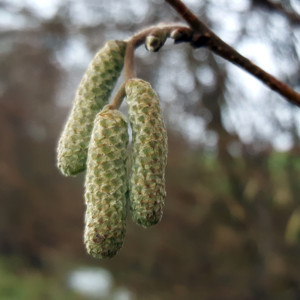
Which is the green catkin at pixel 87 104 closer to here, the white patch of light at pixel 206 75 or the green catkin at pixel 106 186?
the green catkin at pixel 106 186

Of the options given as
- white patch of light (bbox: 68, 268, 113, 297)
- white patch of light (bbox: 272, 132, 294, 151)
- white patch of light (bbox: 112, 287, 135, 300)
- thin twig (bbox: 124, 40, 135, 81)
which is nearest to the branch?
thin twig (bbox: 124, 40, 135, 81)

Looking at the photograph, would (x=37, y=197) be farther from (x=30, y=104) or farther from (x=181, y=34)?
(x=181, y=34)

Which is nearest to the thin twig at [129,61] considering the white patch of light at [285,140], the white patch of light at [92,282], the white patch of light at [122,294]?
the white patch of light at [285,140]

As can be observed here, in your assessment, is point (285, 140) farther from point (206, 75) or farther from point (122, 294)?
point (122, 294)

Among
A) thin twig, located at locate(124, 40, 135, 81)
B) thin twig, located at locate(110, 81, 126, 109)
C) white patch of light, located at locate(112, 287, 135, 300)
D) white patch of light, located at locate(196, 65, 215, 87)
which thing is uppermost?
thin twig, located at locate(124, 40, 135, 81)

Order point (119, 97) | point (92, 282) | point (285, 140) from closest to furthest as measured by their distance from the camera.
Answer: point (119, 97), point (285, 140), point (92, 282)

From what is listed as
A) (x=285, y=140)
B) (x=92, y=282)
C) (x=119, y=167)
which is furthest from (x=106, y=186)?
(x=92, y=282)

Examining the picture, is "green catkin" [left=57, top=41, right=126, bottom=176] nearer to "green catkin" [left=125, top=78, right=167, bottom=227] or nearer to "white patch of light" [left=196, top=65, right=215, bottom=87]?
"green catkin" [left=125, top=78, right=167, bottom=227]
